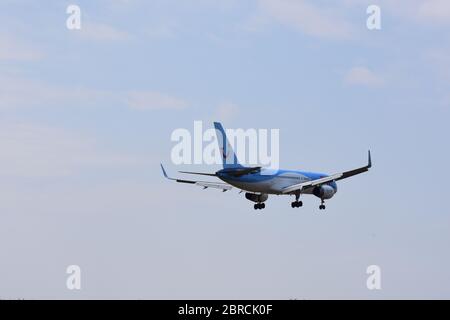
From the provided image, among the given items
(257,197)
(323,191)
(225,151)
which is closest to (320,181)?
(323,191)

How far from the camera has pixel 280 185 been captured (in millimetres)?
140750

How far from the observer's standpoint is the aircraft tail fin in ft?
444

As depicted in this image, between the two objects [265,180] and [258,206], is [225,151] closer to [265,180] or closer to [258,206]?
[265,180]

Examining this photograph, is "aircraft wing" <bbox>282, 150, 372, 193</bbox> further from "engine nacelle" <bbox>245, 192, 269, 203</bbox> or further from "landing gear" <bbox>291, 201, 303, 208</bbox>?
"engine nacelle" <bbox>245, 192, 269, 203</bbox>

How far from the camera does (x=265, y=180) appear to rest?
138 meters

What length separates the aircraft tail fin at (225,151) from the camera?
13525 cm

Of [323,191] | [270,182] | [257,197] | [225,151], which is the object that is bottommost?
[257,197]

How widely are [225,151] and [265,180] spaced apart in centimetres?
659

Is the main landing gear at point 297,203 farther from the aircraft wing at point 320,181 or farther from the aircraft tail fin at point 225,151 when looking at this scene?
the aircraft tail fin at point 225,151

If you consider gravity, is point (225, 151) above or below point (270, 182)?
above

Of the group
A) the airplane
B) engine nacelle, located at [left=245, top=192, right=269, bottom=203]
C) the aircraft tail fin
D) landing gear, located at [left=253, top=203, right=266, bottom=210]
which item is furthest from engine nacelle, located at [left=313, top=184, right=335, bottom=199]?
the aircraft tail fin
